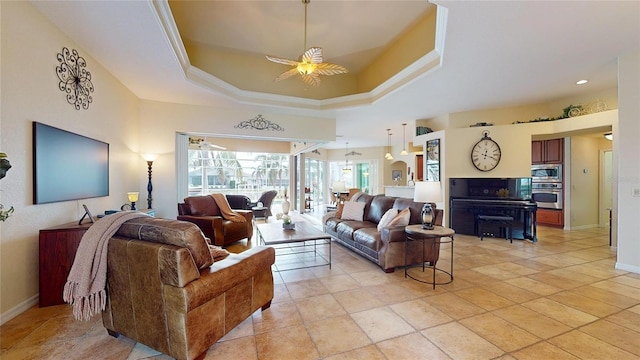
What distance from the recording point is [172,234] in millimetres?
1675

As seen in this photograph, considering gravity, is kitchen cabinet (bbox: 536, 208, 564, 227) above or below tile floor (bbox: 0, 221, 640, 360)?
above

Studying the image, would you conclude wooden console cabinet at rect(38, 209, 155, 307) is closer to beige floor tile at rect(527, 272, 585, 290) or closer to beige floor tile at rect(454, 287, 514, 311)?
beige floor tile at rect(454, 287, 514, 311)

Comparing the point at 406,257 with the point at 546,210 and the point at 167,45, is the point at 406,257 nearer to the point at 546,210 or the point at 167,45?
the point at 167,45

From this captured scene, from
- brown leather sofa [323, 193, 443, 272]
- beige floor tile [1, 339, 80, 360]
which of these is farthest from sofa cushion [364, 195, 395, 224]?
beige floor tile [1, 339, 80, 360]

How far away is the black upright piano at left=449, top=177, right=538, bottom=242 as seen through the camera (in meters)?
5.13

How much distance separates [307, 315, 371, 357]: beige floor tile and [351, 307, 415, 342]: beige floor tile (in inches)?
2.6

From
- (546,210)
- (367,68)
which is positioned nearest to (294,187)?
(367,68)

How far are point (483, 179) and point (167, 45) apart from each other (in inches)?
243

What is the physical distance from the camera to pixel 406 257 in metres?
3.38

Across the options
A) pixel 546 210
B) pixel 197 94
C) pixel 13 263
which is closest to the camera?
pixel 13 263

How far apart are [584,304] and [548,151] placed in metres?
5.19

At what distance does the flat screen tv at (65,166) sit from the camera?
2.46 meters

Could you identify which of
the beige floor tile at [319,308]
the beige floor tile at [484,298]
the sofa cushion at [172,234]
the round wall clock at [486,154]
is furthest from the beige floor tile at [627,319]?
the round wall clock at [486,154]

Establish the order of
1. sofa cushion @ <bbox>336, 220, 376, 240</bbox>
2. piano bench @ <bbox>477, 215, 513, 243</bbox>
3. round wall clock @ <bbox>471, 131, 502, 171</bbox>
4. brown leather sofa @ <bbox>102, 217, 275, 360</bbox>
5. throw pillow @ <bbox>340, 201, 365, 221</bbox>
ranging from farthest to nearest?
round wall clock @ <bbox>471, 131, 502, 171</bbox>
piano bench @ <bbox>477, 215, 513, 243</bbox>
throw pillow @ <bbox>340, 201, 365, 221</bbox>
sofa cushion @ <bbox>336, 220, 376, 240</bbox>
brown leather sofa @ <bbox>102, 217, 275, 360</bbox>
